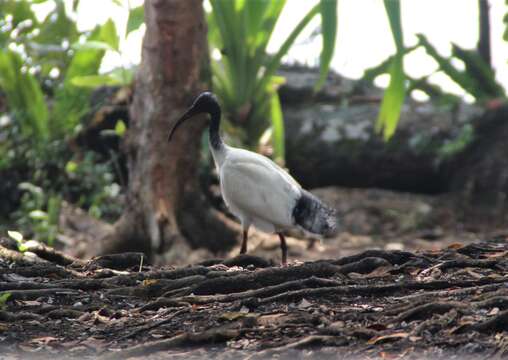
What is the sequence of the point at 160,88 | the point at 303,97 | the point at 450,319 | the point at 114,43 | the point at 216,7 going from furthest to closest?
1. the point at 303,97
2. the point at 216,7
3. the point at 114,43
4. the point at 160,88
5. the point at 450,319

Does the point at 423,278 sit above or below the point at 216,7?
below

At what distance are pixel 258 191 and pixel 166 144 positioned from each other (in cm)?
241

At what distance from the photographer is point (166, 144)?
9008 millimetres

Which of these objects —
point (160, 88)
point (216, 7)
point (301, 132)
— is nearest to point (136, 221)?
point (160, 88)

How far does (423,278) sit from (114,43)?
194 inches

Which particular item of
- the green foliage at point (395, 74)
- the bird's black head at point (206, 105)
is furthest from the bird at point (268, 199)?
the green foliage at point (395, 74)

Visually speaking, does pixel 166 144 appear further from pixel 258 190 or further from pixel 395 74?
pixel 258 190

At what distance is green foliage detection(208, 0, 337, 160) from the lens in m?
10.4

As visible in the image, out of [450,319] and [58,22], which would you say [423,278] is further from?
[58,22]

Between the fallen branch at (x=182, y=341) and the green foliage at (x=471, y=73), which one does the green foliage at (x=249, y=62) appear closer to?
the green foliage at (x=471, y=73)

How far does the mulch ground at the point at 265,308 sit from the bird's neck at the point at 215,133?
124 cm

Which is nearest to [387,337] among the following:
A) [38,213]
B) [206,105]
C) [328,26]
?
[206,105]

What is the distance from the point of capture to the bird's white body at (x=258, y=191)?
6672mm

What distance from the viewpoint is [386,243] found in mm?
10586
